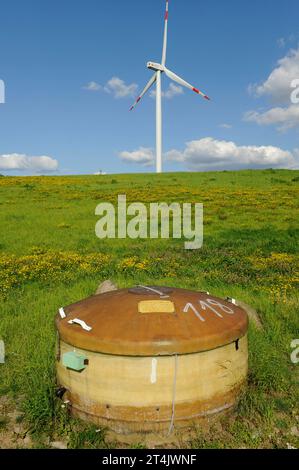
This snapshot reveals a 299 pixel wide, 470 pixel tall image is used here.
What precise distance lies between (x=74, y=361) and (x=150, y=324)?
1.07 meters

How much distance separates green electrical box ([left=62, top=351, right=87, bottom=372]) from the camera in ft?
17.4

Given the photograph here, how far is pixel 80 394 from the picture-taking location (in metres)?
5.54

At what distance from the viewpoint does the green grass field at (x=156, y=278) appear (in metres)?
5.71

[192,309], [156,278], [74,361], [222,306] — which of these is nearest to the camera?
[74,361]

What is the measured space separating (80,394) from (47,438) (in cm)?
70

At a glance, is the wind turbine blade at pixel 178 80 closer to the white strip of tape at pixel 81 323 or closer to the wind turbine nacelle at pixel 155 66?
the wind turbine nacelle at pixel 155 66

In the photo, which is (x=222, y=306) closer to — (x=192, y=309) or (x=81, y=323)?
(x=192, y=309)

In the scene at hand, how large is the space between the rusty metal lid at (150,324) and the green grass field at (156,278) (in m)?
1.11

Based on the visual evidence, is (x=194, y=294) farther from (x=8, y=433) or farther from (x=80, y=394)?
(x=8, y=433)

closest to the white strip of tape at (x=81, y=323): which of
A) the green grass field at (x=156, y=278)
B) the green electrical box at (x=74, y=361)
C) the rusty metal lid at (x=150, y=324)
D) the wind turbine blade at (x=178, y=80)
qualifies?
the rusty metal lid at (x=150, y=324)

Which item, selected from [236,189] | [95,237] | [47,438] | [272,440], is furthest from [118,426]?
[236,189]

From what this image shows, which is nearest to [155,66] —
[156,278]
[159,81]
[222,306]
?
[159,81]

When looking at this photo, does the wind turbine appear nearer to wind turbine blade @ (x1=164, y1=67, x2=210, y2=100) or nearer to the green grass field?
wind turbine blade @ (x1=164, y1=67, x2=210, y2=100)

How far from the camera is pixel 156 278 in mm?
12656
